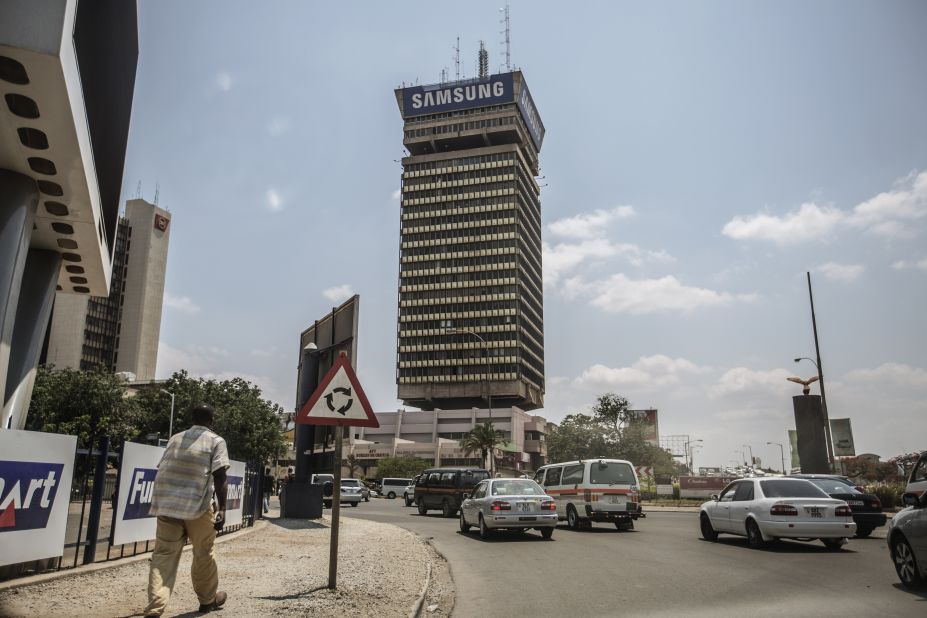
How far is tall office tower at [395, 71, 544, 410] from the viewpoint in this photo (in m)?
126

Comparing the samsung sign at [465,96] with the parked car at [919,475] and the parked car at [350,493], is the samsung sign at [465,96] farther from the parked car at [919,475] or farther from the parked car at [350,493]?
the parked car at [919,475]

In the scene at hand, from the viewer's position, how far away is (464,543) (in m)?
15.7

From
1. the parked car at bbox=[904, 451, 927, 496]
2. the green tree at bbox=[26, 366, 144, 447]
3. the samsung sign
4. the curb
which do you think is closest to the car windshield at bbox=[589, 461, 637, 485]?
the parked car at bbox=[904, 451, 927, 496]

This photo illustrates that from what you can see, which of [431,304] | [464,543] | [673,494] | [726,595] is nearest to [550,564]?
[726,595]

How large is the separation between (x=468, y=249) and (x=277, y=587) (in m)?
125

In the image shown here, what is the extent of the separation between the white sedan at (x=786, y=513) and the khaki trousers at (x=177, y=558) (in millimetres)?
10503

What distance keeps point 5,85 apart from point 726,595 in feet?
36.7

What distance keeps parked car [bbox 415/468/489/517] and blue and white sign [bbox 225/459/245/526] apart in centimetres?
1198

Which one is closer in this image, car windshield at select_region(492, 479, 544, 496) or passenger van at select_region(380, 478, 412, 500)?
car windshield at select_region(492, 479, 544, 496)

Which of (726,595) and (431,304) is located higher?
(431,304)

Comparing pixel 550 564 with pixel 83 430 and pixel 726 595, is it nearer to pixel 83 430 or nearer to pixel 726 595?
pixel 726 595

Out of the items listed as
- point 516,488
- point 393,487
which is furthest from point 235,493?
point 393,487

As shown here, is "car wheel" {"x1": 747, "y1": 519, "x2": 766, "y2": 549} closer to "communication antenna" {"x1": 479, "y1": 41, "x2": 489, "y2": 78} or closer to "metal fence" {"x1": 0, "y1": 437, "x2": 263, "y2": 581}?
"metal fence" {"x1": 0, "y1": 437, "x2": 263, "y2": 581}

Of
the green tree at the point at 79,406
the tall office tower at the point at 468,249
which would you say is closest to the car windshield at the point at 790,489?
the green tree at the point at 79,406
